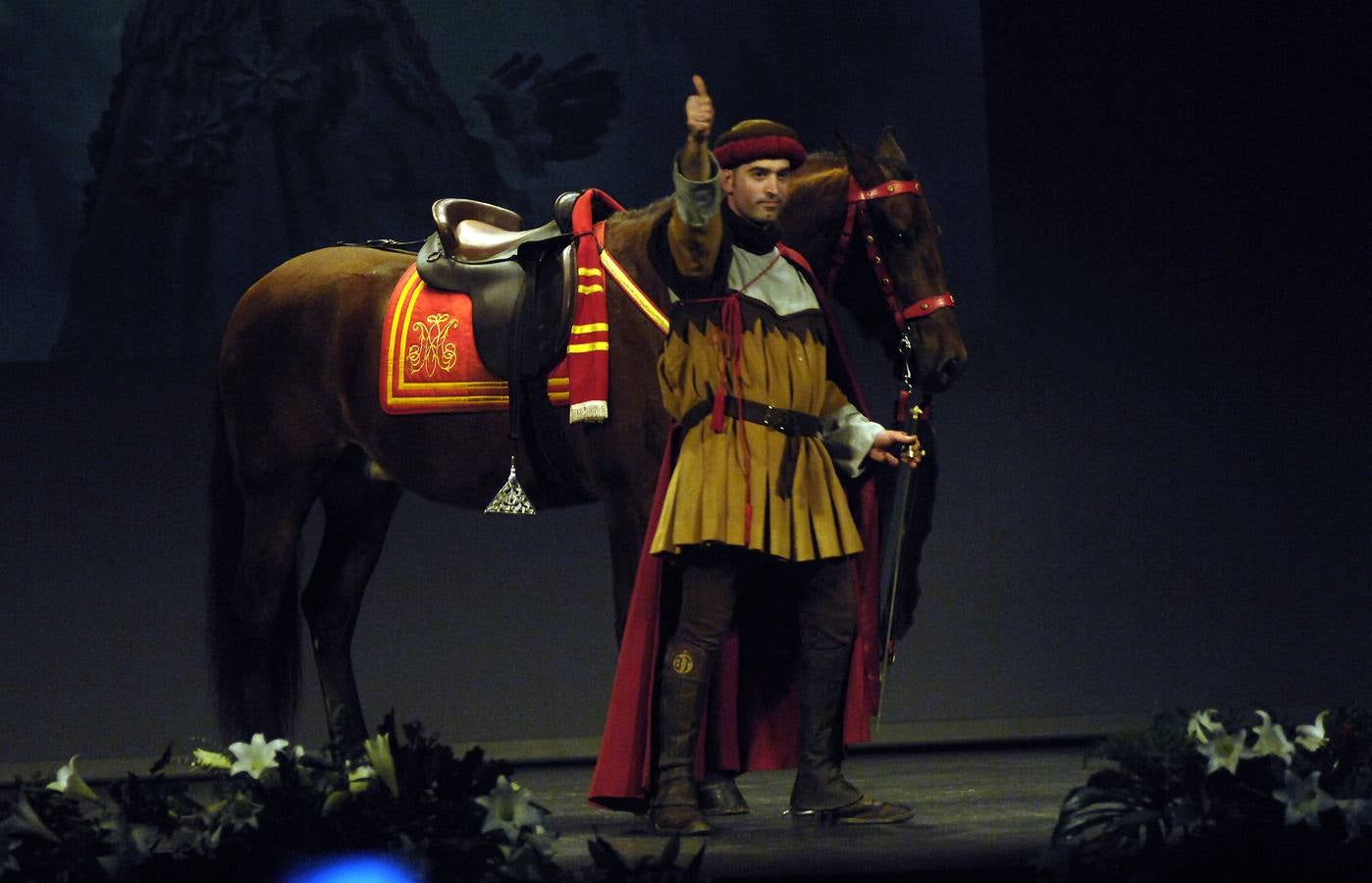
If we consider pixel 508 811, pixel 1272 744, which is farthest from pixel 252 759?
pixel 1272 744

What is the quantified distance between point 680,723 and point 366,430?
3.68 ft

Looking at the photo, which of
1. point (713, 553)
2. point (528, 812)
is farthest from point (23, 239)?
point (528, 812)

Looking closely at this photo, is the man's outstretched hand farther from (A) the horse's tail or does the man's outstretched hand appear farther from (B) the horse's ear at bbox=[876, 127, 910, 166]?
(A) the horse's tail

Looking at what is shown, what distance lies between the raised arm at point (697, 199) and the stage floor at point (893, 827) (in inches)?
37.8

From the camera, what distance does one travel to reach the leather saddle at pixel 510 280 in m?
3.65

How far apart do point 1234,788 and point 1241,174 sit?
104 inches

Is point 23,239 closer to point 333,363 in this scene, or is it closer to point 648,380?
point 333,363

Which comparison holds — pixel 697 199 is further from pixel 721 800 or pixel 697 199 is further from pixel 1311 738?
pixel 1311 738

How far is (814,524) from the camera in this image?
10.5 ft

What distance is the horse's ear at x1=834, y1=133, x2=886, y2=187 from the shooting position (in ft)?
11.2

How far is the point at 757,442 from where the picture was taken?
10.4 feet

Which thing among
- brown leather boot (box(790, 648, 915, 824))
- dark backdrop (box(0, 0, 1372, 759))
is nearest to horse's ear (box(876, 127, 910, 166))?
brown leather boot (box(790, 648, 915, 824))

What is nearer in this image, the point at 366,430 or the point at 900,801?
the point at 900,801

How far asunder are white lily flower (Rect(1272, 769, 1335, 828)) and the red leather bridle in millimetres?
1087
